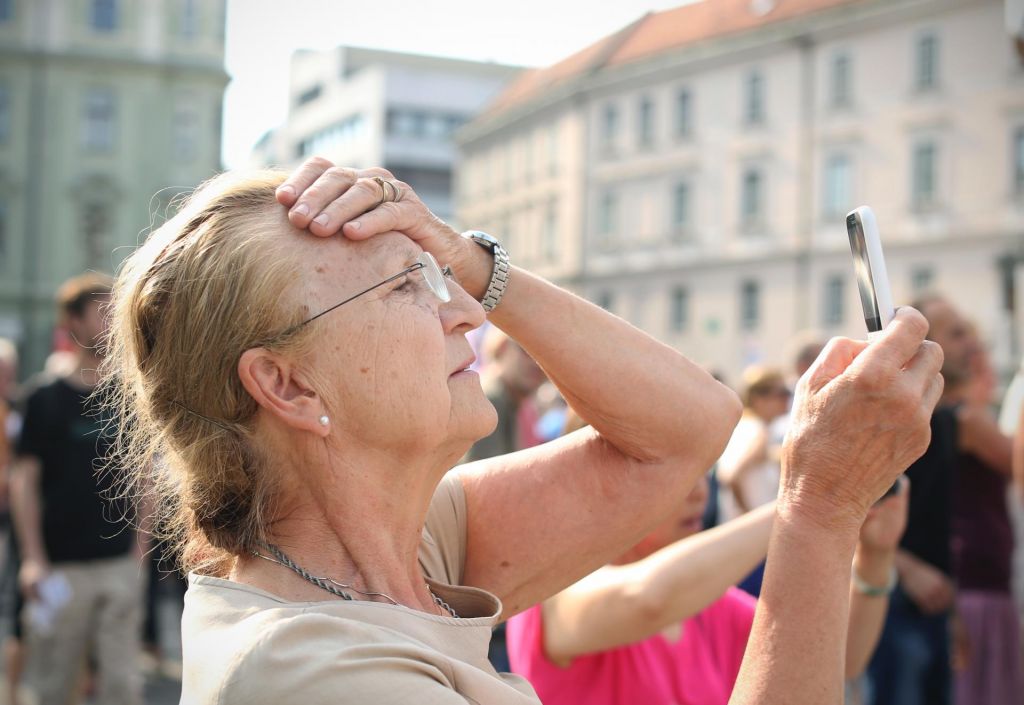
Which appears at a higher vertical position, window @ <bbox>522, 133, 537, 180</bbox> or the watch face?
window @ <bbox>522, 133, 537, 180</bbox>

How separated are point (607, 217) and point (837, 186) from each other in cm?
1155

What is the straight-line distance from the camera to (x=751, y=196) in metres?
42.5

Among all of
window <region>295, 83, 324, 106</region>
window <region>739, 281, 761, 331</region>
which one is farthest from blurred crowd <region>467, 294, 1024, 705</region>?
window <region>295, 83, 324, 106</region>

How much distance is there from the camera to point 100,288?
5129 mm

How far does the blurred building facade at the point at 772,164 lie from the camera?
35875 millimetres

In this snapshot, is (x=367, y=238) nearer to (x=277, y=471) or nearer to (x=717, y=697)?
Answer: (x=277, y=471)

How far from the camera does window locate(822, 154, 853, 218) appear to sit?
129ft

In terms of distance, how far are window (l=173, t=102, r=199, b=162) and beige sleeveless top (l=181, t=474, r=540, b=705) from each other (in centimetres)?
3571

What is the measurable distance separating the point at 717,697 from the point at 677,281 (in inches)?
1702

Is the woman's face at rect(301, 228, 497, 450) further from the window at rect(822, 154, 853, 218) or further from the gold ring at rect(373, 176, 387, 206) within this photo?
the window at rect(822, 154, 853, 218)

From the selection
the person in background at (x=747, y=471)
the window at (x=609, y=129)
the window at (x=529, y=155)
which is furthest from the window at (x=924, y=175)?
the person in background at (x=747, y=471)

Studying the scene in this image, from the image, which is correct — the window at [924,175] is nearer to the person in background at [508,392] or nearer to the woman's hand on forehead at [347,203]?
the person in background at [508,392]

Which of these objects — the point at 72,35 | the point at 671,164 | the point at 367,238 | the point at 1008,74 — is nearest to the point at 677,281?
the point at 671,164

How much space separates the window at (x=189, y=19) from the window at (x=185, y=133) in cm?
205
